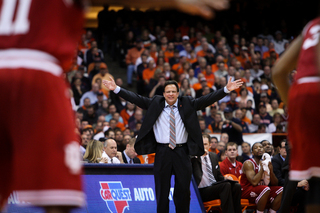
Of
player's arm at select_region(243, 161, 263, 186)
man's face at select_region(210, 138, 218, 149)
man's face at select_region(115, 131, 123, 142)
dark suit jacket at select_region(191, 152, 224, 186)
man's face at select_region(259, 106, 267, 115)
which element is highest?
man's face at select_region(259, 106, 267, 115)

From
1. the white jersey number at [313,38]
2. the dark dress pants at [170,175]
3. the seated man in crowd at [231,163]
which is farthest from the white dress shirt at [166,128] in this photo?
the white jersey number at [313,38]

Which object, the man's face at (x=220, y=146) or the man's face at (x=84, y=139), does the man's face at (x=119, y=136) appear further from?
the man's face at (x=220, y=146)

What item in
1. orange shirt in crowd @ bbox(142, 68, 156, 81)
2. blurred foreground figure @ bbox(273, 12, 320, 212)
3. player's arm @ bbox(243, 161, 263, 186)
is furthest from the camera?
orange shirt in crowd @ bbox(142, 68, 156, 81)

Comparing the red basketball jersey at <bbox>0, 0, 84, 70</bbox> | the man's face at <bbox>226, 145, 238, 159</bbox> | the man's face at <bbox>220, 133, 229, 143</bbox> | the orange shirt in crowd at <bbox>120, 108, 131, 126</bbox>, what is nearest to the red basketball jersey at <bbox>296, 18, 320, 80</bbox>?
the red basketball jersey at <bbox>0, 0, 84, 70</bbox>

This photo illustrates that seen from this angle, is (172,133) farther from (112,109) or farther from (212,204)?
(112,109)

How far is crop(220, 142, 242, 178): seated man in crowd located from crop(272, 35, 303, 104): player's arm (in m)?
5.94

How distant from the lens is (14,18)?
207 centimetres

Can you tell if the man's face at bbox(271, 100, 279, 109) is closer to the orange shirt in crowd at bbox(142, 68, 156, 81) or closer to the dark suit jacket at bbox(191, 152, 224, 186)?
the orange shirt in crowd at bbox(142, 68, 156, 81)

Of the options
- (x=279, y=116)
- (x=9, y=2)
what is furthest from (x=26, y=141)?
(x=279, y=116)

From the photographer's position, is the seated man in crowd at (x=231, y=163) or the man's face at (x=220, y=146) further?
the man's face at (x=220, y=146)

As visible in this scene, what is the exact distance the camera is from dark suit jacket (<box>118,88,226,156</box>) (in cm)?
658

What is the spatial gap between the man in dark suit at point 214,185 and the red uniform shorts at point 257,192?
1.90 feet

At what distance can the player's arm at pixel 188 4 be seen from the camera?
1994mm

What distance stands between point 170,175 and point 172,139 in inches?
22.0
